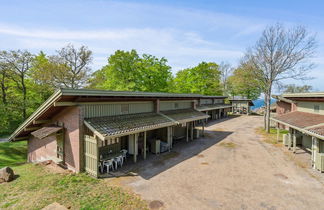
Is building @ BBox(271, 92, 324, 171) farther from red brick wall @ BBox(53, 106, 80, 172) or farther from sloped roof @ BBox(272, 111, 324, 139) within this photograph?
red brick wall @ BBox(53, 106, 80, 172)

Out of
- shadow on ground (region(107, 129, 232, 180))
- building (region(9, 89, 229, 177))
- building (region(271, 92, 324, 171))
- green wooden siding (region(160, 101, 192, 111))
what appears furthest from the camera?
green wooden siding (region(160, 101, 192, 111))

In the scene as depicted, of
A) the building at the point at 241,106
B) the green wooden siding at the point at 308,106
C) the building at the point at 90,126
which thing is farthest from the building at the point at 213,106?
the building at the point at 90,126

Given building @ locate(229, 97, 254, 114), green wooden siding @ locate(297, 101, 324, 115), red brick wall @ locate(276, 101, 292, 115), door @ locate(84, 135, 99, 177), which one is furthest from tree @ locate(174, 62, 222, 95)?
door @ locate(84, 135, 99, 177)

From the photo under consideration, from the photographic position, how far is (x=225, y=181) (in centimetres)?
859

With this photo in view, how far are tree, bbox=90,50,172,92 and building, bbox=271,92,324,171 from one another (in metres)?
18.8

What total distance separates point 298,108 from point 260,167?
34.8 feet

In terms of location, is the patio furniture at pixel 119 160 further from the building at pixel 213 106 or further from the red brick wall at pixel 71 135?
the building at pixel 213 106

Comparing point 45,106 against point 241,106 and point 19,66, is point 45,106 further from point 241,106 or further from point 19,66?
point 241,106

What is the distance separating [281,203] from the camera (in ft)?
22.2

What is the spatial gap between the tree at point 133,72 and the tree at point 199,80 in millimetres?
9340

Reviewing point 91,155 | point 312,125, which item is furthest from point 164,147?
point 312,125

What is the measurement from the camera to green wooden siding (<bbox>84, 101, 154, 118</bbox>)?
9.47m

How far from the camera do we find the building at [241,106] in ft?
136

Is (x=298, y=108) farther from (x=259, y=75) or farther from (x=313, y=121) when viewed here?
(x=259, y=75)
